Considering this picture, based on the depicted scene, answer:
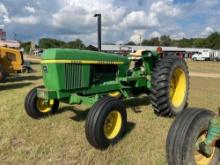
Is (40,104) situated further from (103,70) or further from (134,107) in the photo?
(134,107)

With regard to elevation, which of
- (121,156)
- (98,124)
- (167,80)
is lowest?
(121,156)

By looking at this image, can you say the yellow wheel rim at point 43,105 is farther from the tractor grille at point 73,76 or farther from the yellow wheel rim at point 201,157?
the yellow wheel rim at point 201,157

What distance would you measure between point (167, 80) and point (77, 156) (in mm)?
2792

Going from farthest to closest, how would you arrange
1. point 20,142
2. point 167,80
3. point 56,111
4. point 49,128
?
1. point 56,111
2. point 167,80
3. point 49,128
4. point 20,142

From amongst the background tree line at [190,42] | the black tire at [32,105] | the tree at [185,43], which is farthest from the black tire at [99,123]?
the tree at [185,43]

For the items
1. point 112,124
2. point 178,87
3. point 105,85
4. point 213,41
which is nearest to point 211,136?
point 112,124

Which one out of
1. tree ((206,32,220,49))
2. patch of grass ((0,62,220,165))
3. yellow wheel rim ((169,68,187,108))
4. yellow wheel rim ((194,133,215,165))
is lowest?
patch of grass ((0,62,220,165))

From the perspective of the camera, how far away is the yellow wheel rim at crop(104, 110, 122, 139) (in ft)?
16.8

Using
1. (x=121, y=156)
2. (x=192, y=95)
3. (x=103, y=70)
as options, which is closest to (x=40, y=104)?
(x=103, y=70)

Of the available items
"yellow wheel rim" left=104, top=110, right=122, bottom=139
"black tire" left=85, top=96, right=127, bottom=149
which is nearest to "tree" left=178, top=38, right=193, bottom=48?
"yellow wheel rim" left=104, top=110, right=122, bottom=139

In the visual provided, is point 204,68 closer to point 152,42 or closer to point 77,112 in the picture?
point 77,112

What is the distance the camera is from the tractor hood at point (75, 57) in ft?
17.9

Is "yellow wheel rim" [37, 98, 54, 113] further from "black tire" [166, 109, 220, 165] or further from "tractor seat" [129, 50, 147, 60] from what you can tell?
"black tire" [166, 109, 220, 165]

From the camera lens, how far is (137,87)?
7.25 metres
